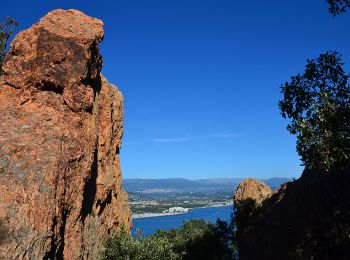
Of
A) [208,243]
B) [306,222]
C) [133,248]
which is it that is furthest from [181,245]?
[306,222]

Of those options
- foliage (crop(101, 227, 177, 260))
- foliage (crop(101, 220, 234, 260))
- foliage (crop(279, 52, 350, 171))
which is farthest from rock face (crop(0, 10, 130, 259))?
foliage (crop(279, 52, 350, 171))

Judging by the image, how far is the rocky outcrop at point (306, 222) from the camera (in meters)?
22.8

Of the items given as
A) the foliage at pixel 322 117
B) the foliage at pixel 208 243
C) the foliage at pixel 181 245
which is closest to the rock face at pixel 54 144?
the foliage at pixel 181 245

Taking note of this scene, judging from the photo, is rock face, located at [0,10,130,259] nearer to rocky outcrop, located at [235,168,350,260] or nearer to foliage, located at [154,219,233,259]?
rocky outcrop, located at [235,168,350,260]

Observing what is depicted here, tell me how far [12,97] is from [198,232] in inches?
1849

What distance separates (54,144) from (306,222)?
17.3 meters

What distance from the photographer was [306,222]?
2641 cm

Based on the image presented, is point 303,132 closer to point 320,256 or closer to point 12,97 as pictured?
point 320,256

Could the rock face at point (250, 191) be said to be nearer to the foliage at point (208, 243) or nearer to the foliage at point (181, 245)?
the foliage at point (181, 245)

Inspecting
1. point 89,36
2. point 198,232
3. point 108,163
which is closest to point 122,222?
point 108,163

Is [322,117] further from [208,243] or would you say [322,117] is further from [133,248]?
[208,243]

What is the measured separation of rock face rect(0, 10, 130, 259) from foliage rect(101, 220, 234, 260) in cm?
130

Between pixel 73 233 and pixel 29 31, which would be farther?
pixel 29 31

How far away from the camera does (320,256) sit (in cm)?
2325
